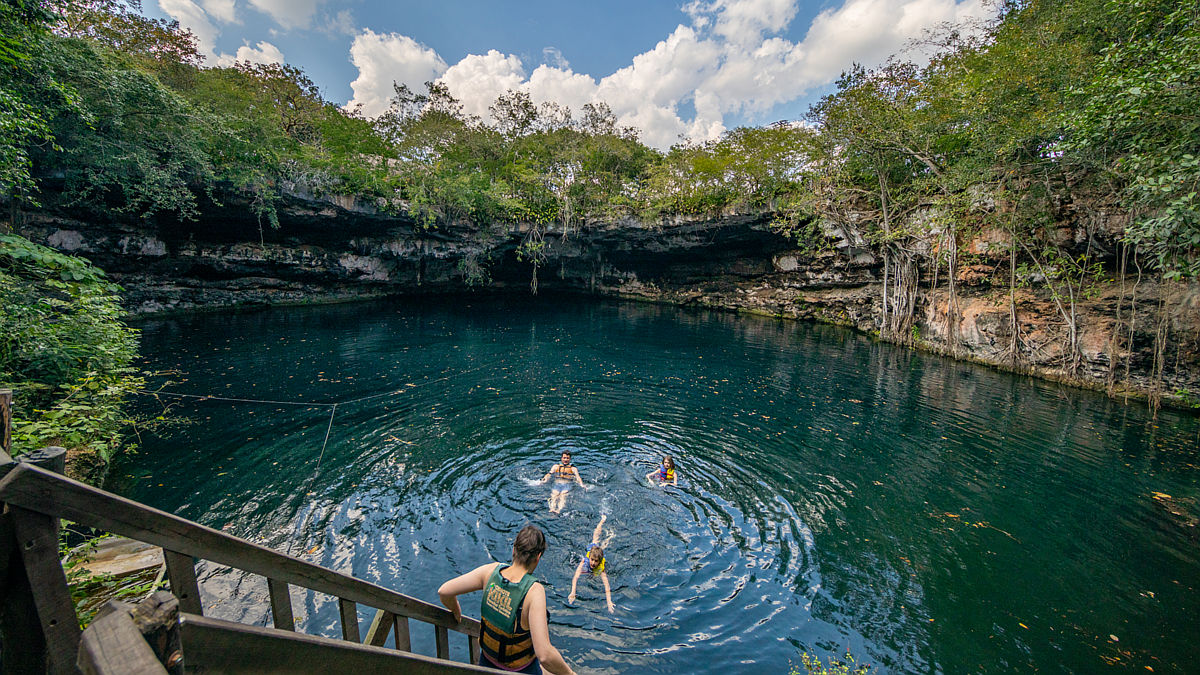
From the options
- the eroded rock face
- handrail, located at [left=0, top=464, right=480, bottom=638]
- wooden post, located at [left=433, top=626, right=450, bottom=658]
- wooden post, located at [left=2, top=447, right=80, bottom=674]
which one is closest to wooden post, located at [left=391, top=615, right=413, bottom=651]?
wooden post, located at [left=433, top=626, right=450, bottom=658]

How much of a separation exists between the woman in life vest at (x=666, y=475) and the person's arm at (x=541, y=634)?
5.00m

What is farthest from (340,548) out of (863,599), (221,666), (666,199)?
(666,199)

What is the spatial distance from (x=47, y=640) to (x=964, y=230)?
23.5 meters

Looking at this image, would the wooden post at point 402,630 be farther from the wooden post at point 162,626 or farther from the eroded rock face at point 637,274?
the eroded rock face at point 637,274

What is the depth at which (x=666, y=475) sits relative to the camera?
772 cm

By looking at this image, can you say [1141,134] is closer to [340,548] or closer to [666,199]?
[340,548]

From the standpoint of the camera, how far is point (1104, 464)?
8898 millimetres

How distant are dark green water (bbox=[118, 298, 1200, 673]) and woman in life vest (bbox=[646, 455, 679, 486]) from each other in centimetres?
27

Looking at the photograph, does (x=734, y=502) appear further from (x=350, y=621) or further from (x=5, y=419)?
(x=5, y=419)

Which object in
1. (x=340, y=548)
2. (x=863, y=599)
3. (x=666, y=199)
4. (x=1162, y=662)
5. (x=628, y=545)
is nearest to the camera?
(x=1162, y=662)

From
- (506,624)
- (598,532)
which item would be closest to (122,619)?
(506,624)

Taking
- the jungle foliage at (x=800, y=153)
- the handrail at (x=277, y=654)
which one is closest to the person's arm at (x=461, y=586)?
the handrail at (x=277, y=654)

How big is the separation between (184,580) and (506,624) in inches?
79.4

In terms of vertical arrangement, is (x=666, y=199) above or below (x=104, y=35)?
below
